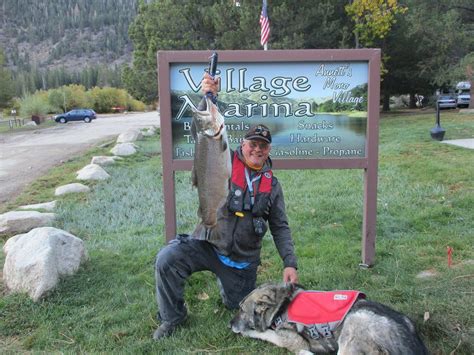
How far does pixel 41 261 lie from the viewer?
15.0 feet

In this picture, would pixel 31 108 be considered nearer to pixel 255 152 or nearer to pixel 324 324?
pixel 255 152

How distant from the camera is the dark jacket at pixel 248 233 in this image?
12.5ft

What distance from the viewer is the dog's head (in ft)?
11.7

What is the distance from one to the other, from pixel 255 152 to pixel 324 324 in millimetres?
1352

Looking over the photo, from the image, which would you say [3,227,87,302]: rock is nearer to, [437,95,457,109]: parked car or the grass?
the grass

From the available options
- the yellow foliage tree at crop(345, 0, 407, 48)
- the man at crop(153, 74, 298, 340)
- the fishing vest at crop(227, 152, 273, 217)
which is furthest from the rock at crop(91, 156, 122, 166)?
the yellow foliage tree at crop(345, 0, 407, 48)

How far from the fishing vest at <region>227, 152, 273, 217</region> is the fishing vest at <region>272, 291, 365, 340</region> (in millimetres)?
773

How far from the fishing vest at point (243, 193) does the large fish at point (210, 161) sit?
466 mm

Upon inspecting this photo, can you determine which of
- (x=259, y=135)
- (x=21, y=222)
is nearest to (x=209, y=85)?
(x=259, y=135)

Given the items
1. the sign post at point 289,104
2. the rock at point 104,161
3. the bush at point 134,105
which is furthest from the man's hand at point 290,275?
the bush at point 134,105

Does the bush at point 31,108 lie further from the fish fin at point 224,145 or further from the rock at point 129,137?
the fish fin at point 224,145

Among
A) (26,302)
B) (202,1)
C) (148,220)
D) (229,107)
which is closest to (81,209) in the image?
(148,220)

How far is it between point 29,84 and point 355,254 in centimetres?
11911

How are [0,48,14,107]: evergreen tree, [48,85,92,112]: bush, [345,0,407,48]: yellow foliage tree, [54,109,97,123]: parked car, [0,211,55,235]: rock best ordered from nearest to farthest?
1. [0,211,55,235]: rock
2. [345,0,407,48]: yellow foliage tree
3. [0,48,14,107]: evergreen tree
4. [54,109,97,123]: parked car
5. [48,85,92,112]: bush
